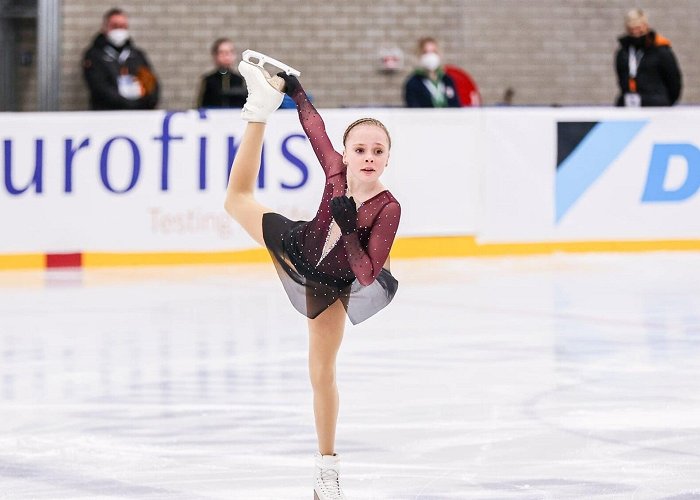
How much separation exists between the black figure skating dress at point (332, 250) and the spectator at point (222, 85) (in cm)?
762

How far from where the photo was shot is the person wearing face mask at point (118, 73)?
12047 millimetres

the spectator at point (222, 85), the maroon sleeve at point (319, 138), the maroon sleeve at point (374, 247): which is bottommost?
the spectator at point (222, 85)

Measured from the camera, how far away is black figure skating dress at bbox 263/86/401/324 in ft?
12.6

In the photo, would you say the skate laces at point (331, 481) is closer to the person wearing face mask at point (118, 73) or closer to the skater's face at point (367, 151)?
the skater's face at point (367, 151)

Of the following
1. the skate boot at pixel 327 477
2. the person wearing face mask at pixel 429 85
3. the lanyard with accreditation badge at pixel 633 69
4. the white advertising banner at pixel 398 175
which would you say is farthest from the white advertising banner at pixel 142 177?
the skate boot at pixel 327 477

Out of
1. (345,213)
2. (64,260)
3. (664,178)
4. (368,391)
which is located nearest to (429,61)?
(664,178)

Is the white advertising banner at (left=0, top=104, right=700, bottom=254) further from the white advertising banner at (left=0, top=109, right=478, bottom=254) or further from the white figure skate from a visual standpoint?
the white figure skate

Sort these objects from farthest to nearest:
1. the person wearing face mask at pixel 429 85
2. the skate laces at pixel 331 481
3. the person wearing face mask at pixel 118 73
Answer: the person wearing face mask at pixel 118 73, the person wearing face mask at pixel 429 85, the skate laces at pixel 331 481

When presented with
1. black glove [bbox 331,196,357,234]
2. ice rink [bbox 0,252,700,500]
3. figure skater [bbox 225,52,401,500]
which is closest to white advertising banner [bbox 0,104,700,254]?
ice rink [bbox 0,252,700,500]

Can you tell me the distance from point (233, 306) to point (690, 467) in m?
4.20

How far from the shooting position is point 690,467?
181 inches

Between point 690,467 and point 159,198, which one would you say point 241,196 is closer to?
point 690,467

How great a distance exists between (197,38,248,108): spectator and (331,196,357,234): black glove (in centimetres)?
806

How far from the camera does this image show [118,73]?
1211cm
